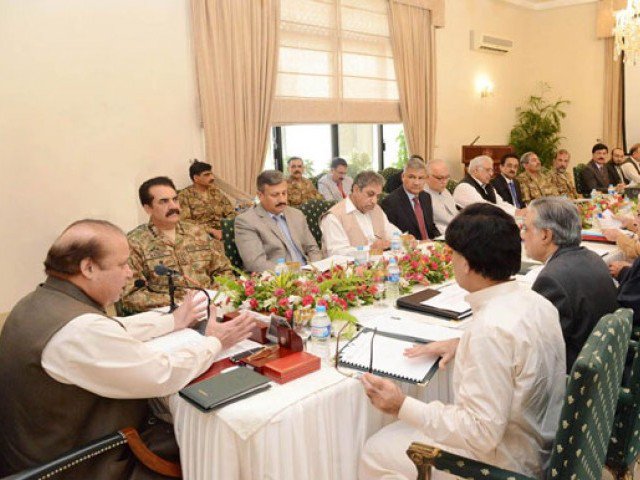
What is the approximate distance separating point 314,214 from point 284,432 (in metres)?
3.03

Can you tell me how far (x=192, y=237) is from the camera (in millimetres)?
3424

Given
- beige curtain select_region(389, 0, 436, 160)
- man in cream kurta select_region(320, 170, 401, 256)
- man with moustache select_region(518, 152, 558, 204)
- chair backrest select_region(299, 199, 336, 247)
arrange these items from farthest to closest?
beige curtain select_region(389, 0, 436, 160)
man with moustache select_region(518, 152, 558, 204)
chair backrest select_region(299, 199, 336, 247)
man in cream kurta select_region(320, 170, 401, 256)

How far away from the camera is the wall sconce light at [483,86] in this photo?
31.5 ft

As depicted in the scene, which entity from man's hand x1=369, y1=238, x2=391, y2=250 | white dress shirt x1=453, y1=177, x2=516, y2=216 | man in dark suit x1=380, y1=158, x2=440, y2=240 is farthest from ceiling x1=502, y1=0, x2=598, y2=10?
man's hand x1=369, y1=238, x2=391, y2=250

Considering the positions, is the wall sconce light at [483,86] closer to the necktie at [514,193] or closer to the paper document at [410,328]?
the necktie at [514,193]

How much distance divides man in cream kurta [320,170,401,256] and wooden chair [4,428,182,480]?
2335 millimetres

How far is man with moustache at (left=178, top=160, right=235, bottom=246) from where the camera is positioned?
555cm

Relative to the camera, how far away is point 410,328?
221cm

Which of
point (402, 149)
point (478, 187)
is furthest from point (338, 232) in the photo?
point (402, 149)

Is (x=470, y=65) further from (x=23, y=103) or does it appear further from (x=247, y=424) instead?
(x=247, y=424)

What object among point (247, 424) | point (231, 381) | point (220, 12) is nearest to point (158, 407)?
point (231, 381)

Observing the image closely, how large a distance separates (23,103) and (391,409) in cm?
430

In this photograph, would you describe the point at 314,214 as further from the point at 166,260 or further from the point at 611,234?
the point at 611,234

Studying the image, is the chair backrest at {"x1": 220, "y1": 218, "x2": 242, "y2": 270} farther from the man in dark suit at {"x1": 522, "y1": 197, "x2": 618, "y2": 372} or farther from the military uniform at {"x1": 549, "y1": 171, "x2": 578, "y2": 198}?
the military uniform at {"x1": 549, "y1": 171, "x2": 578, "y2": 198}
